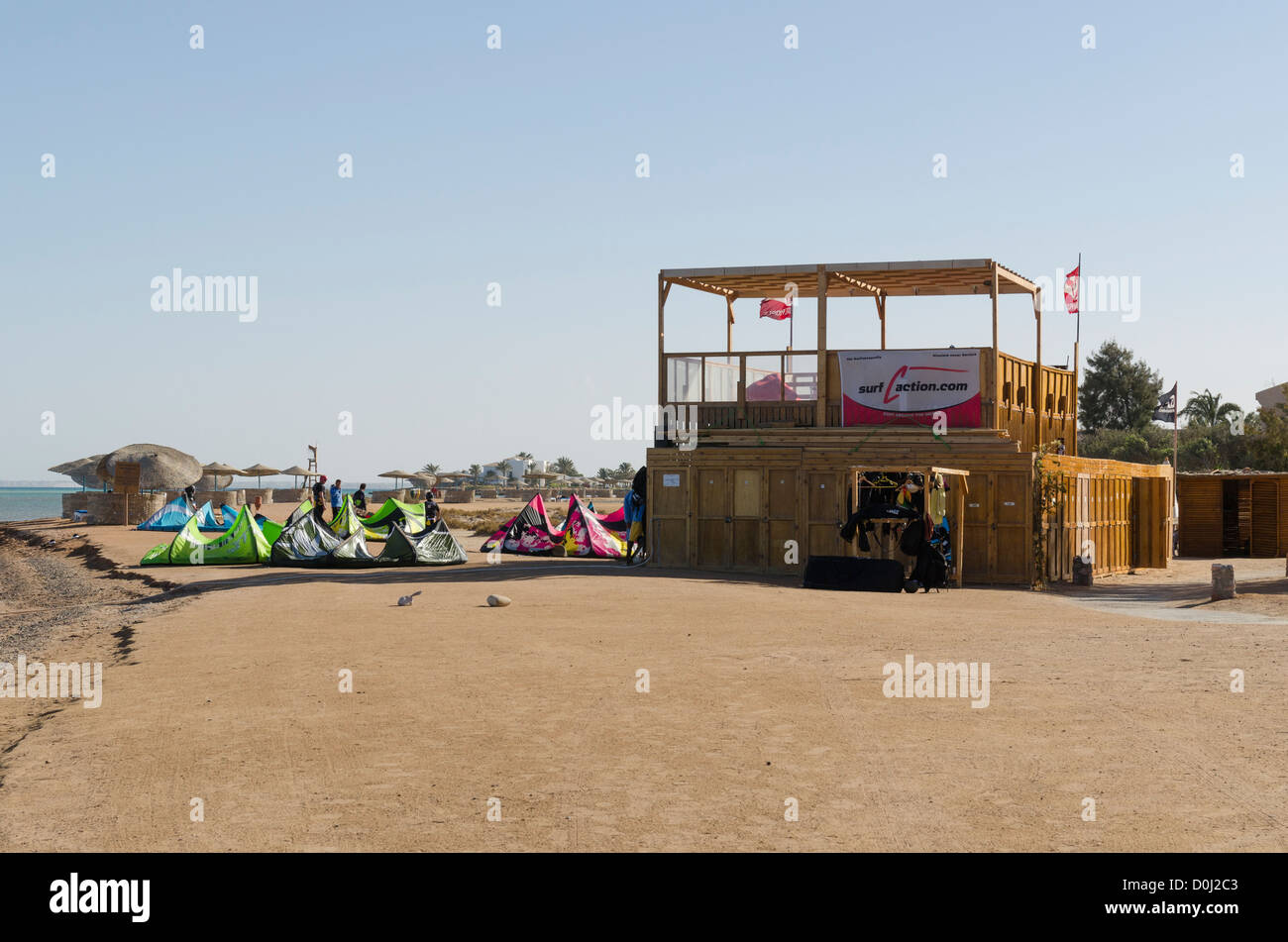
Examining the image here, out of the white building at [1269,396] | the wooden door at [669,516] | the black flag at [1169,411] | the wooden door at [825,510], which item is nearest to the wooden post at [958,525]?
the wooden door at [825,510]

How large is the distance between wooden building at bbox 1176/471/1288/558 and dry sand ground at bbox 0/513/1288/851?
20.7 m

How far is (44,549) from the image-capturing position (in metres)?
44.2

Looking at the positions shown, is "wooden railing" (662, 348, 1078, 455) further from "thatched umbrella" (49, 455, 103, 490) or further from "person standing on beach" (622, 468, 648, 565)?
"thatched umbrella" (49, 455, 103, 490)

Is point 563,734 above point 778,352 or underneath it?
underneath

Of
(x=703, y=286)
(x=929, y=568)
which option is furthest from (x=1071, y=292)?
(x=929, y=568)

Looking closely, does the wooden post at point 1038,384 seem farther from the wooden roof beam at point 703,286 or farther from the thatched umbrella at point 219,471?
the thatched umbrella at point 219,471

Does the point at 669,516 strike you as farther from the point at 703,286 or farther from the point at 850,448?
the point at 703,286

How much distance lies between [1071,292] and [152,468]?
4036 centimetres

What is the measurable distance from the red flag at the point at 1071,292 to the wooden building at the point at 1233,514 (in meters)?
11.6

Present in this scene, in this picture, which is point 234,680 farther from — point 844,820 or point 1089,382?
point 1089,382

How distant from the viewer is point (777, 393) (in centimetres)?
2688
